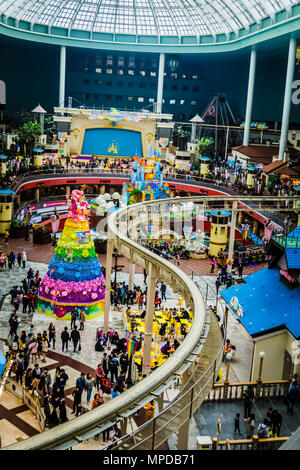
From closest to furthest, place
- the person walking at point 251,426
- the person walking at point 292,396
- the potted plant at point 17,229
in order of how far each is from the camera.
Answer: the person walking at point 251,426, the person walking at point 292,396, the potted plant at point 17,229

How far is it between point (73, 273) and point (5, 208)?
16.8 m

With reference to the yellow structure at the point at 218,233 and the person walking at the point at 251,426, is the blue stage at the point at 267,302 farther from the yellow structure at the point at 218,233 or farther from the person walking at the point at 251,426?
the yellow structure at the point at 218,233

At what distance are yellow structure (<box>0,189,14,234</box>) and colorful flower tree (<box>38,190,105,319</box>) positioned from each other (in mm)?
15860

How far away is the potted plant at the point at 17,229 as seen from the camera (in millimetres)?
40250

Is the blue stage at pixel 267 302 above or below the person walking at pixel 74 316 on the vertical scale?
above

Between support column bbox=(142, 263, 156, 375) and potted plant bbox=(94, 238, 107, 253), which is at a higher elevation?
support column bbox=(142, 263, 156, 375)

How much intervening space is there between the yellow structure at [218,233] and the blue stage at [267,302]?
1527cm

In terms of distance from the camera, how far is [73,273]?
25.3m

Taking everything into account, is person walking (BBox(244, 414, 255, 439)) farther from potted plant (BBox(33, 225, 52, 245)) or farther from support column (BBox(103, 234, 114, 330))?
potted plant (BBox(33, 225, 52, 245))

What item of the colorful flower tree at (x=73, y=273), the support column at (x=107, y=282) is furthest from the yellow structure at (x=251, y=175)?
the support column at (x=107, y=282)

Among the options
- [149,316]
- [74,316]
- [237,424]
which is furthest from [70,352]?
[237,424]

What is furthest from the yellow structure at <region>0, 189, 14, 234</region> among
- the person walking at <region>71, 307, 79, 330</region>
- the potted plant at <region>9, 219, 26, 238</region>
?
the person walking at <region>71, 307, 79, 330</region>

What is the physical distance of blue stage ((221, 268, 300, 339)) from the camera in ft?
60.9
